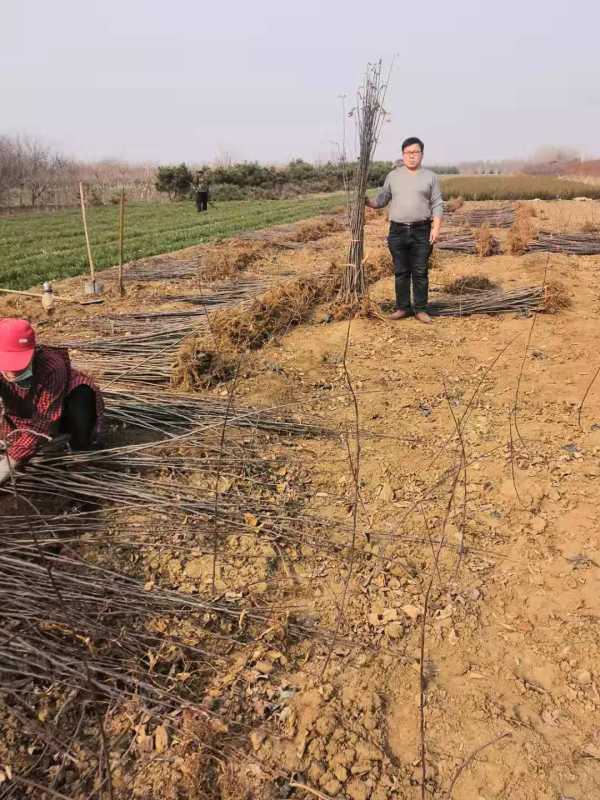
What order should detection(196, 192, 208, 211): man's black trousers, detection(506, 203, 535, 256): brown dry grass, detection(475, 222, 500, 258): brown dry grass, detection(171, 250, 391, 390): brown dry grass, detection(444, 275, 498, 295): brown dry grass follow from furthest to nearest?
detection(196, 192, 208, 211): man's black trousers, detection(475, 222, 500, 258): brown dry grass, detection(506, 203, 535, 256): brown dry grass, detection(444, 275, 498, 295): brown dry grass, detection(171, 250, 391, 390): brown dry grass

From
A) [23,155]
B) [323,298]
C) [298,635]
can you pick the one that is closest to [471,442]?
[298,635]

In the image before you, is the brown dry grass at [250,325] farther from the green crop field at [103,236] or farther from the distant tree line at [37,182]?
the distant tree line at [37,182]

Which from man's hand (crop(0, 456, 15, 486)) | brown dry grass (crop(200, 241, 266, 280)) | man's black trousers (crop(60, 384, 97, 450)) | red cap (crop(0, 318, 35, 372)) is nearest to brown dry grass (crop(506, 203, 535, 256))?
brown dry grass (crop(200, 241, 266, 280))

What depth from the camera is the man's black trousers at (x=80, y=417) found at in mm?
2562

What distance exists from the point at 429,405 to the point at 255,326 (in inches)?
70.8

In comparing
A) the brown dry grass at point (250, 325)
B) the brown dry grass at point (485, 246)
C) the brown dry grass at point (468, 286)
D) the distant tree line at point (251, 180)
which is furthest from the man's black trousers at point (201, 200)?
the brown dry grass at point (468, 286)

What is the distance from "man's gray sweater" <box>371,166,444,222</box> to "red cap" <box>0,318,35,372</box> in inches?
133

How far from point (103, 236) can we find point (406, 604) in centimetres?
1298

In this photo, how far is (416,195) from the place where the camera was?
4.50 metres

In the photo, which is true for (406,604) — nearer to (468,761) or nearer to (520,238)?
(468,761)

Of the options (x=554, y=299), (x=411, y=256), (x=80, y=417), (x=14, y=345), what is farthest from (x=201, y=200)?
(x=14, y=345)

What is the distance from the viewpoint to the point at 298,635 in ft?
6.21

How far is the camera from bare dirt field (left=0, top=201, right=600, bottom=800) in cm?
149

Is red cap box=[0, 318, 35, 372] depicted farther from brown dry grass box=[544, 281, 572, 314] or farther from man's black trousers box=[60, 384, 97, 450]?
brown dry grass box=[544, 281, 572, 314]
